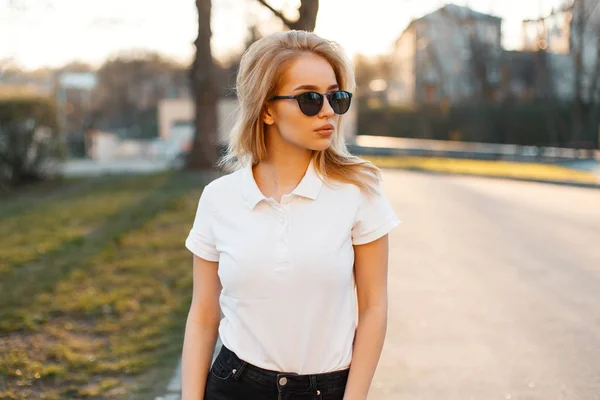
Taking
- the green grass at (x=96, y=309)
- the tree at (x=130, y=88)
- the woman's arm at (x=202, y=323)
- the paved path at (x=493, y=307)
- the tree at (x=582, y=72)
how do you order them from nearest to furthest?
the woman's arm at (x=202, y=323) → the paved path at (x=493, y=307) → the green grass at (x=96, y=309) → the tree at (x=582, y=72) → the tree at (x=130, y=88)

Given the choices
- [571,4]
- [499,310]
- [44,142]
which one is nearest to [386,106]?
[571,4]

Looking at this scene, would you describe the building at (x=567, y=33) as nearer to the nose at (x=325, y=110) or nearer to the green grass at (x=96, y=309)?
the green grass at (x=96, y=309)

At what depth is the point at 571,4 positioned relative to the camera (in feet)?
111

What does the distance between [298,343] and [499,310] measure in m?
4.76

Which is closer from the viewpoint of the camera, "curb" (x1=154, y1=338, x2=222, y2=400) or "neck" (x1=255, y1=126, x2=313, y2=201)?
"neck" (x1=255, y1=126, x2=313, y2=201)

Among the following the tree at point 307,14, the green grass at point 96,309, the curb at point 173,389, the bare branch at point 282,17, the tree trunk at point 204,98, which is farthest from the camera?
the tree trunk at point 204,98

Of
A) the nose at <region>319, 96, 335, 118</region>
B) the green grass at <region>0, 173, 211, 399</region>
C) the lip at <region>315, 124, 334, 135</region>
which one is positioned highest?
the nose at <region>319, 96, 335, 118</region>

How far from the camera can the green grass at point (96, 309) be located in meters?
5.07

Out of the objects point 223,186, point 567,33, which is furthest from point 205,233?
point 567,33

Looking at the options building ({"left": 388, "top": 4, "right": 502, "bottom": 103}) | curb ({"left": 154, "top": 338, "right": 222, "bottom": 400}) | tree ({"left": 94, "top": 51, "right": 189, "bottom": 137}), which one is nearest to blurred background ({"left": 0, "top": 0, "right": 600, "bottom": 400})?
curb ({"left": 154, "top": 338, "right": 222, "bottom": 400})

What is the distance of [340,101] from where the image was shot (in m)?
2.41

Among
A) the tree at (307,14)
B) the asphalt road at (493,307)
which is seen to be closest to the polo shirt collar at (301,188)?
the asphalt road at (493,307)

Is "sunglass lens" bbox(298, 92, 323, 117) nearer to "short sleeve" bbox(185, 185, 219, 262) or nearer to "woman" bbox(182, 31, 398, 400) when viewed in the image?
"woman" bbox(182, 31, 398, 400)

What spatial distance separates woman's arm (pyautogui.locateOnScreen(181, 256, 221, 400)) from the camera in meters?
2.44
